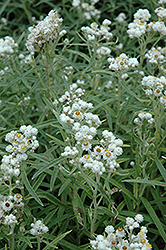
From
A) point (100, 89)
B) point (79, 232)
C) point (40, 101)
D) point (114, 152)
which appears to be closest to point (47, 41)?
point (40, 101)

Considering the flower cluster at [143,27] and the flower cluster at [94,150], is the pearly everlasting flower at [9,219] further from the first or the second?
the flower cluster at [143,27]

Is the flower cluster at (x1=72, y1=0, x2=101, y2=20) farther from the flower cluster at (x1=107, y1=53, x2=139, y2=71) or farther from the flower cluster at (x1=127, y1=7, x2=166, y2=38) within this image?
the flower cluster at (x1=107, y1=53, x2=139, y2=71)

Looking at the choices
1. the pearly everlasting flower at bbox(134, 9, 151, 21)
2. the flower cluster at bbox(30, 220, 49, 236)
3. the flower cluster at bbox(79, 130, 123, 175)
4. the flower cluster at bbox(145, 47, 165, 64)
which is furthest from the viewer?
the pearly everlasting flower at bbox(134, 9, 151, 21)

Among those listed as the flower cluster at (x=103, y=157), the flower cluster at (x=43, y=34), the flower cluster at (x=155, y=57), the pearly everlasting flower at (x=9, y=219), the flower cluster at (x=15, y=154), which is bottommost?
the flower cluster at (x=155, y=57)

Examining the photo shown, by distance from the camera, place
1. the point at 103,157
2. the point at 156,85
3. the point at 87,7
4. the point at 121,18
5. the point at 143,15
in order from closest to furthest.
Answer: the point at 103,157 < the point at 156,85 < the point at 143,15 < the point at 121,18 < the point at 87,7

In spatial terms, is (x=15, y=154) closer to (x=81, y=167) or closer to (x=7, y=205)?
(x=7, y=205)

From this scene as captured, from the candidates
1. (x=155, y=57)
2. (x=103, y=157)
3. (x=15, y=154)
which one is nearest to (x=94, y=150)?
(x=103, y=157)

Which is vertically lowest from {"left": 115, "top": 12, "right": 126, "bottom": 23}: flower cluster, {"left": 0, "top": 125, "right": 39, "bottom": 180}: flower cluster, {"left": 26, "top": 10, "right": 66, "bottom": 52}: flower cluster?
{"left": 115, "top": 12, "right": 126, "bottom": 23}: flower cluster

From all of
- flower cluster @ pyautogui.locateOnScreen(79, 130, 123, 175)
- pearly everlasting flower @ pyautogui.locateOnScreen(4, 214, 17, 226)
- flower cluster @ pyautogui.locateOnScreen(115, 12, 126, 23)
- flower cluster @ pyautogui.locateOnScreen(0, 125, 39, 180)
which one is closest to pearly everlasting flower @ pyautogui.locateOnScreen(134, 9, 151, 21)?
flower cluster @ pyautogui.locateOnScreen(115, 12, 126, 23)

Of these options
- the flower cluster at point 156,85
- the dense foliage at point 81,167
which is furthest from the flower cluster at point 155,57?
the flower cluster at point 156,85

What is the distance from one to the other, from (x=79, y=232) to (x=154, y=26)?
2.84m

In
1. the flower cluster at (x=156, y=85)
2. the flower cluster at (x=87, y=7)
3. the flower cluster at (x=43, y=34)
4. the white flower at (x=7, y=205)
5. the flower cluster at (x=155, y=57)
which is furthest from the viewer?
the flower cluster at (x=87, y=7)

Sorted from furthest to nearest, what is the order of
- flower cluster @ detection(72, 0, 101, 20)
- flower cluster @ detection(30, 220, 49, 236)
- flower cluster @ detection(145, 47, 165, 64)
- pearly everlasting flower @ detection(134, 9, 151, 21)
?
flower cluster @ detection(72, 0, 101, 20) → pearly everlasting flower @ detection(134, 9, 151, 21) → flower cluster @ detection(145, 47, 165, 64) → flower cluster @ detection(30, 220, 49, 236)

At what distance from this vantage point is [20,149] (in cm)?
282
